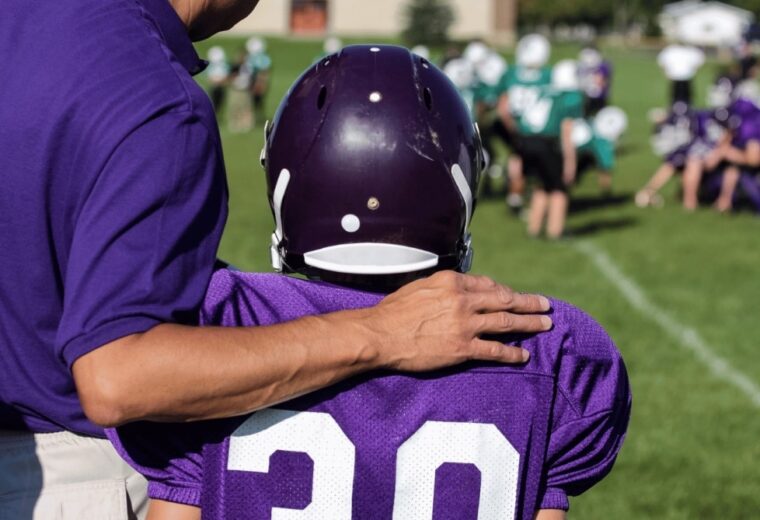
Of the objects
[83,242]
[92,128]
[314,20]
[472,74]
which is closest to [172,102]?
[92,128]

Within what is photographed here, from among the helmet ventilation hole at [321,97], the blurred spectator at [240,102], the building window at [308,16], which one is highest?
the helmet ventilation hole at [321,97]

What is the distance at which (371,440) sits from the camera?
6.16 ft

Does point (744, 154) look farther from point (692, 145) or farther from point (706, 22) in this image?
point (706, 22)

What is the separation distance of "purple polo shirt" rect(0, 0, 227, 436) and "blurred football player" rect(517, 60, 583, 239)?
1084 cm

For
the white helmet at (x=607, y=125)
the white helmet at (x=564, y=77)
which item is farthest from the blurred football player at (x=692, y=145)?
the white helmet at (x=564, y=77)

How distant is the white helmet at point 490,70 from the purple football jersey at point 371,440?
1403 centimetres

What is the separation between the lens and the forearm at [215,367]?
69.2 inches

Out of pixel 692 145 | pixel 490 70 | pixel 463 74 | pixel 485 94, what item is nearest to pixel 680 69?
pixel 692 145

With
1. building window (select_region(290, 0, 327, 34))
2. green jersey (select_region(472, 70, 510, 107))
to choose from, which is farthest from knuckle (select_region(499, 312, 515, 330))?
building window (select_region(290, 0, 327, 34))

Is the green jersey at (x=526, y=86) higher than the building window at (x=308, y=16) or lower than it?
higher

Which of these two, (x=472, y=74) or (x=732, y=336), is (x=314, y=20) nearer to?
(x=472, y=74)

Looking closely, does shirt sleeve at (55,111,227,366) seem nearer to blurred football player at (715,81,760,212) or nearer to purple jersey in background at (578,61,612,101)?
blurred football player at (715,81,760,212)

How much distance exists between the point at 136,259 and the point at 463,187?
629mm

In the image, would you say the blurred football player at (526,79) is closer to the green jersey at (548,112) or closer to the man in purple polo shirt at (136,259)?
the green jersey at (548,112)
